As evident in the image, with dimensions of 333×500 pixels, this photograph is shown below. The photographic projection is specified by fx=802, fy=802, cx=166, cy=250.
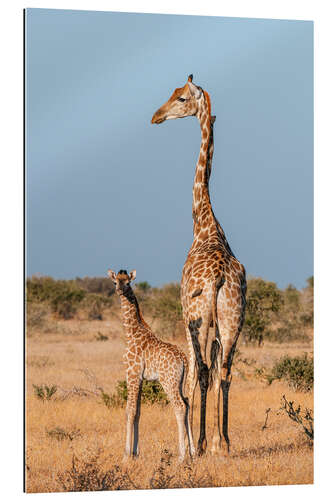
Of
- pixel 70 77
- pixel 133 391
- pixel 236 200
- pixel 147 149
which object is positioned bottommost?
pixel 133 391

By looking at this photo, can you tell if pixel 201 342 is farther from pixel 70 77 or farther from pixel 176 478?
pixel 70 77

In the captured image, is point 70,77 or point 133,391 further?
point 70,77

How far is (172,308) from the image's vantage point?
2164cm

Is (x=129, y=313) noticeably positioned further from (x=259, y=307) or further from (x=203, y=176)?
(x=259, y=307)

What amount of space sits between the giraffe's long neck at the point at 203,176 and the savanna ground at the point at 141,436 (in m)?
2.49

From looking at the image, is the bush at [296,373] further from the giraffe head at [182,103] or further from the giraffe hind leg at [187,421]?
the giraffe head at [182,103]

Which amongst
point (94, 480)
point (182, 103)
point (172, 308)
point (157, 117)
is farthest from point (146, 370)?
point (172, 308)

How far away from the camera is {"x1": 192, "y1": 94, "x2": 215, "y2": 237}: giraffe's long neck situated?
28.5ft

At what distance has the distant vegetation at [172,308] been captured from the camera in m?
19.8

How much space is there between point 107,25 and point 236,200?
2.54 m

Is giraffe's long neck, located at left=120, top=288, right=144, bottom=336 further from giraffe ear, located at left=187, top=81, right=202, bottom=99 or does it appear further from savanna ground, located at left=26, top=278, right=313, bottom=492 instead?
giraffe ear, located at left=187, top=81, right=202, bottom=99
